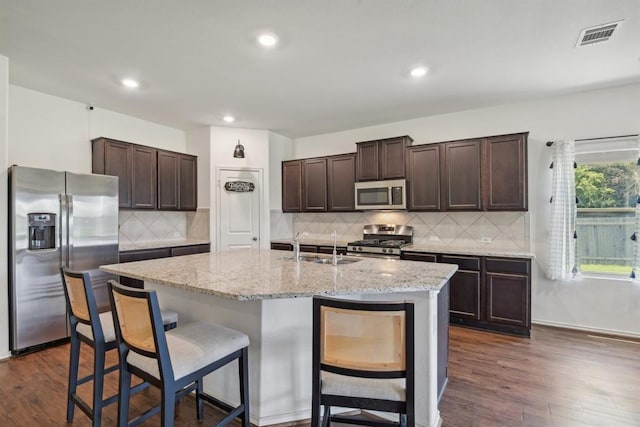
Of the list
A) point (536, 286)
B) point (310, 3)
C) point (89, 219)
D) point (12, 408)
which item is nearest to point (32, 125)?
point (89, 219)

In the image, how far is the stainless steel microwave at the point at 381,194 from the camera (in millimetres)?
4332

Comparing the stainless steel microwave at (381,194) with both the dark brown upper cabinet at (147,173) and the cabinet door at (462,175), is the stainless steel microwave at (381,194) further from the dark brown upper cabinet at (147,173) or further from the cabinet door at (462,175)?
the dark brown upper cabinet at (147,173)

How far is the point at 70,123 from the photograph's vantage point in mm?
3887

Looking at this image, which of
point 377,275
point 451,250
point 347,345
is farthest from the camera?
point 451,250

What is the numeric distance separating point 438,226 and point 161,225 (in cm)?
409

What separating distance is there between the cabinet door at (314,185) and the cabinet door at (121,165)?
8.22ft

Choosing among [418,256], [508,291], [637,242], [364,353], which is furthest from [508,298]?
[364,353]

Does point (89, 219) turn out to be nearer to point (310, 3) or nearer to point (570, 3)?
point (310, 3)

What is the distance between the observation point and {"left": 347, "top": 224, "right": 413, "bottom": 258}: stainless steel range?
4.09 metres

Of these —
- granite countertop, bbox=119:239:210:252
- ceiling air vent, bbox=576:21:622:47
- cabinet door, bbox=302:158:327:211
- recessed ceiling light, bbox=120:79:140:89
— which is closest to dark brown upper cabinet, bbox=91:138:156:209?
granite countertop, bbox=119:239:210:252

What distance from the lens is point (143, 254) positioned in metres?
3.98

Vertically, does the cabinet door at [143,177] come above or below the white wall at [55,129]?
below

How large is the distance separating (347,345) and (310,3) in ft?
6.79

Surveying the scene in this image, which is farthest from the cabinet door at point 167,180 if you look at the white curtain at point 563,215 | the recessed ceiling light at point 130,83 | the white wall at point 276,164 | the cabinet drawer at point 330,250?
the white curtain at point 563,215
